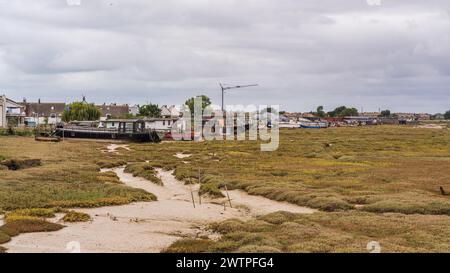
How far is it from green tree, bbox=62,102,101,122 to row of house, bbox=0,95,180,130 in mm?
2361

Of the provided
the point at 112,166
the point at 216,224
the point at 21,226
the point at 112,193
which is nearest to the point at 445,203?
the point at 216,224

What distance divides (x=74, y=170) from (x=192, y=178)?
1009 centimetres

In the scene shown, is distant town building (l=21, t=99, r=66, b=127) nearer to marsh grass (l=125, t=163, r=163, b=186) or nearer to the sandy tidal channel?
marsh grass (l=125, t=163, r=163, b=186)

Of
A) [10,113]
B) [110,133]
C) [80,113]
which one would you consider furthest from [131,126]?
[10,113]

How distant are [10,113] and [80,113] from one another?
1504cm

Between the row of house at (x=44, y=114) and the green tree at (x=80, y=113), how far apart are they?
2.36 metres

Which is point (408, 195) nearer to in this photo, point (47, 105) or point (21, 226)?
point (21, 226)

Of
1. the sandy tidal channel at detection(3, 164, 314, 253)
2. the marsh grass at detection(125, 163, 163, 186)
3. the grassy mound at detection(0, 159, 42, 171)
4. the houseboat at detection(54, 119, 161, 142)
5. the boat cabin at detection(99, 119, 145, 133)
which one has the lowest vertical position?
the sandy tidal channel at detection(3, 164, 314, 253)

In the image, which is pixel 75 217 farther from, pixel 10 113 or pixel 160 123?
pixel 10 113

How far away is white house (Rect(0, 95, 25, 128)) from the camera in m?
127

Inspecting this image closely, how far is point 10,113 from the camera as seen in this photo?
5679 inches

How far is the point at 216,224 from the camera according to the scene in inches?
1265

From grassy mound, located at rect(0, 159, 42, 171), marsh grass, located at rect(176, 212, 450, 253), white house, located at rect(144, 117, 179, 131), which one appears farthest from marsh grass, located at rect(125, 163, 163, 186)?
white house, located at rect(144, 117, 179, 131)

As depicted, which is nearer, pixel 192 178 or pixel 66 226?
pixel 66 226
